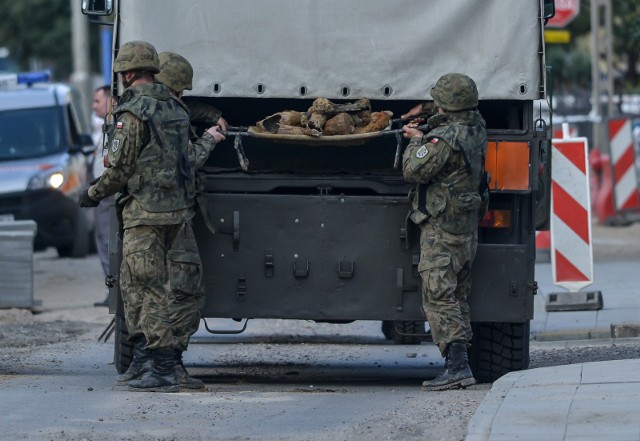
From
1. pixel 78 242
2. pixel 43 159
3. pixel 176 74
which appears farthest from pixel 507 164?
pixel 78 242

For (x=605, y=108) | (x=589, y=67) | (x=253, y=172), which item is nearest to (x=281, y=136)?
(x=253, y=172)

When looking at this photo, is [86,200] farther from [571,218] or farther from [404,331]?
[571,218]

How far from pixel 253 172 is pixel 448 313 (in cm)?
137

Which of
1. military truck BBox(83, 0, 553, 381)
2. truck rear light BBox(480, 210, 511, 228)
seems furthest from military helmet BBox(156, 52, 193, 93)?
truck rear light BBox(480, 210, 511, 228)

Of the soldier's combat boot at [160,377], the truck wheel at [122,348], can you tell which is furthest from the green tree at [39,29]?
the soldier's combat boot at [160,377]

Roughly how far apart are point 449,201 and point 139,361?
6.35 ft

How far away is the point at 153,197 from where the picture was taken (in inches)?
330

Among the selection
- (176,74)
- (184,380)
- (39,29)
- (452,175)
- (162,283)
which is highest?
(39,29)

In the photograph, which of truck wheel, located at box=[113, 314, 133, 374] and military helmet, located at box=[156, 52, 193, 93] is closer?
military helmet, located at box=[156, 52, 193, 93]

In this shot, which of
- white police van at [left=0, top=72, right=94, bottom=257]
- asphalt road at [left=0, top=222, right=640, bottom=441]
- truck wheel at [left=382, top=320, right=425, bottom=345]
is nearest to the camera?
asphalt road at [left=0, top=222, right=640, bottom=441]

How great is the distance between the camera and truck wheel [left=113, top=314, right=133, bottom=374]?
8992mm

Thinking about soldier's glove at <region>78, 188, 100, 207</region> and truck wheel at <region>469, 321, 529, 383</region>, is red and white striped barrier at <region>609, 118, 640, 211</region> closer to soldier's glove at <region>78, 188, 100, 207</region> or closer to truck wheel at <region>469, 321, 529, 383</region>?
truck wheel at <region>469, 321, 529, 383</region>

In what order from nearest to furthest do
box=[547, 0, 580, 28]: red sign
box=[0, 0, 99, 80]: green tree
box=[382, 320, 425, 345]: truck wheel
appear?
box=[382, 320, 425, 345]: truck wheel
box=[547, 0, 580, 28]: red sign
box=[0, 0, 99, 80]: green tree

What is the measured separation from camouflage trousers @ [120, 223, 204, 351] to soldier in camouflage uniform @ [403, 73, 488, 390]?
1.24 m
